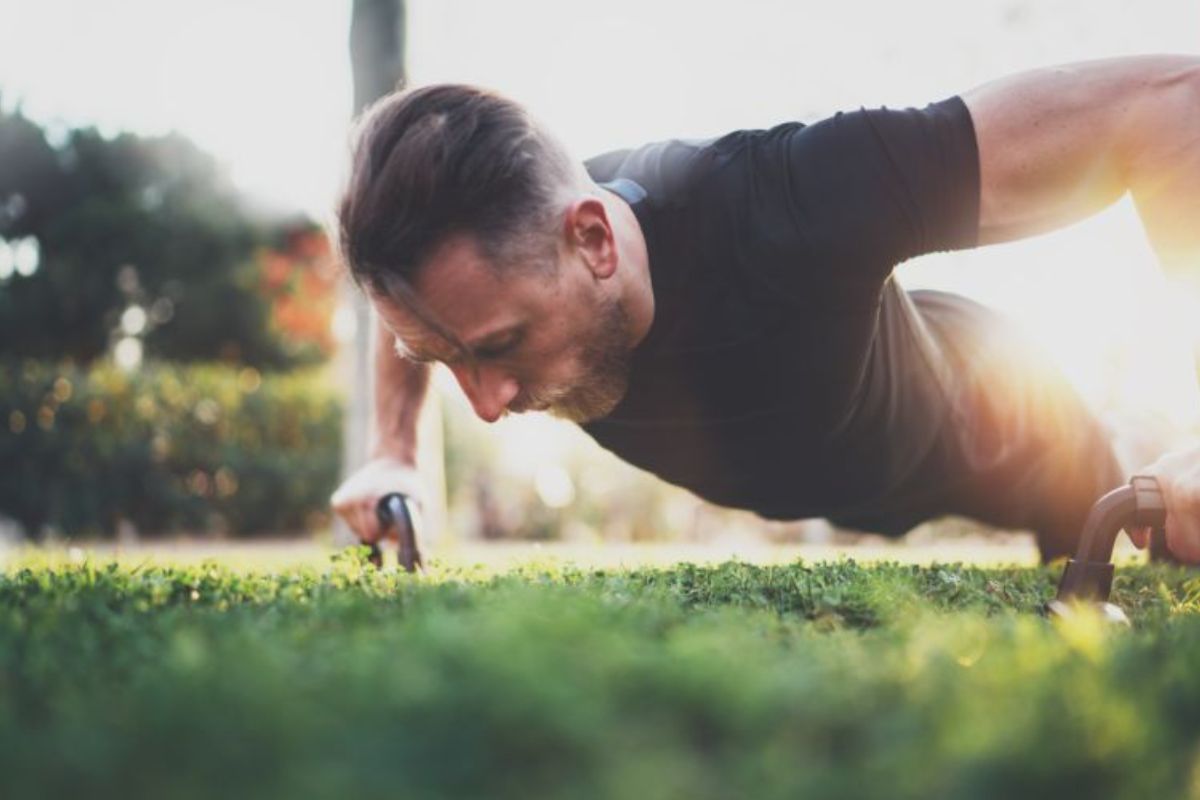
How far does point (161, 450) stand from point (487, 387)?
12.3 m

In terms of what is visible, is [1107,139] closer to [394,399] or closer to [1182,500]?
[1182,500]

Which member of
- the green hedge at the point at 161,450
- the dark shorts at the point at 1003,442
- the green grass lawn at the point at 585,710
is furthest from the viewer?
the green hedge at the point at 161,450

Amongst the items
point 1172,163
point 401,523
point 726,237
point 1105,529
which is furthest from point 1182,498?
point 401,523

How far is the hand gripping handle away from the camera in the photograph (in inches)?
89.7

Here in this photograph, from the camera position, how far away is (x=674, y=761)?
92 centimetres

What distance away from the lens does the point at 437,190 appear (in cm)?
295

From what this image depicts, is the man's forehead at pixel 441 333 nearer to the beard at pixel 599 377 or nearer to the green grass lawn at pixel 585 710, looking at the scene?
the beard at pixel 599 377

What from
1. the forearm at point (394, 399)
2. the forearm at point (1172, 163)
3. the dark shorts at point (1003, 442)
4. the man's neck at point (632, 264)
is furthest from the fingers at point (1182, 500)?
the forearm at point (394, 399)

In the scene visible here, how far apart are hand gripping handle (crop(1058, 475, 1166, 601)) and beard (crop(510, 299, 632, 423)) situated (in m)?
1.49

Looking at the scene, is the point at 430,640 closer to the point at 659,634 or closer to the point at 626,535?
the point at 659,634

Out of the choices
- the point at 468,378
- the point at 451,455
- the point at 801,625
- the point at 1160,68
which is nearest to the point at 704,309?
the point at 468,378

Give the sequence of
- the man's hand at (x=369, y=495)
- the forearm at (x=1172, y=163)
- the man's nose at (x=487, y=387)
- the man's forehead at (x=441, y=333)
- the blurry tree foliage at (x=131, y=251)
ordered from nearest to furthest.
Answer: the forearm at (x=1172, y=163) < the man's forehead at (x=441, y=333) < the man's nose at (x=487, y=387) < the man's hand at (x=369, y=495) < the blurry tree foliage at (x=131, y=251)

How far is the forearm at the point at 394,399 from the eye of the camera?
4.23 m

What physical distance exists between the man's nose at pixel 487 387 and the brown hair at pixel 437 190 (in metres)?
0.18
